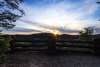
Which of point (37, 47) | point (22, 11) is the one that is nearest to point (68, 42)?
point (37, 47)

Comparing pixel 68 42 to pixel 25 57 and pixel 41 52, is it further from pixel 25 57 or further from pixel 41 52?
pixel 25 57

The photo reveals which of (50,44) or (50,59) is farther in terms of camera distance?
(50,44)

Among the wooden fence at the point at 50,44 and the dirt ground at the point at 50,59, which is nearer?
the dirt ground at the point at 50,59

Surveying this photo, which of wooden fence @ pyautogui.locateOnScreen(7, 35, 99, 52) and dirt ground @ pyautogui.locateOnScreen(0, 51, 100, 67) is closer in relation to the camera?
dirt ground @ pyautogui.locateOnScreen(0, 51, 100, 67)

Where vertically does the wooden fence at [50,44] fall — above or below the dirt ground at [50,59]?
above

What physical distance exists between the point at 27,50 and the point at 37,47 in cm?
68

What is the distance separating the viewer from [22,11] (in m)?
10.4

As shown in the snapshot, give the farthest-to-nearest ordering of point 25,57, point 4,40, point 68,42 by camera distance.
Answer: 1. point 68,42
2. point 25,57
3. point 4,40

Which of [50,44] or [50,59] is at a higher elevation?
[50,44]

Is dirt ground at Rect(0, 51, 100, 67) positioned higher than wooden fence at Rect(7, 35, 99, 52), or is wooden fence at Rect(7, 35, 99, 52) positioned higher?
wooden fence at Rect(7, 35, 99, 52)

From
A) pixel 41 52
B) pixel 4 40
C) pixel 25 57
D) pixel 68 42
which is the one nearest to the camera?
pixel 4 40

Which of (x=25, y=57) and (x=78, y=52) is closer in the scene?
(x=25, y=57)

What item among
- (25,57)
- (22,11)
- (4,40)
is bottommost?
(25,57)

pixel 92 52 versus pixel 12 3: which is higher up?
pixel 12 3
